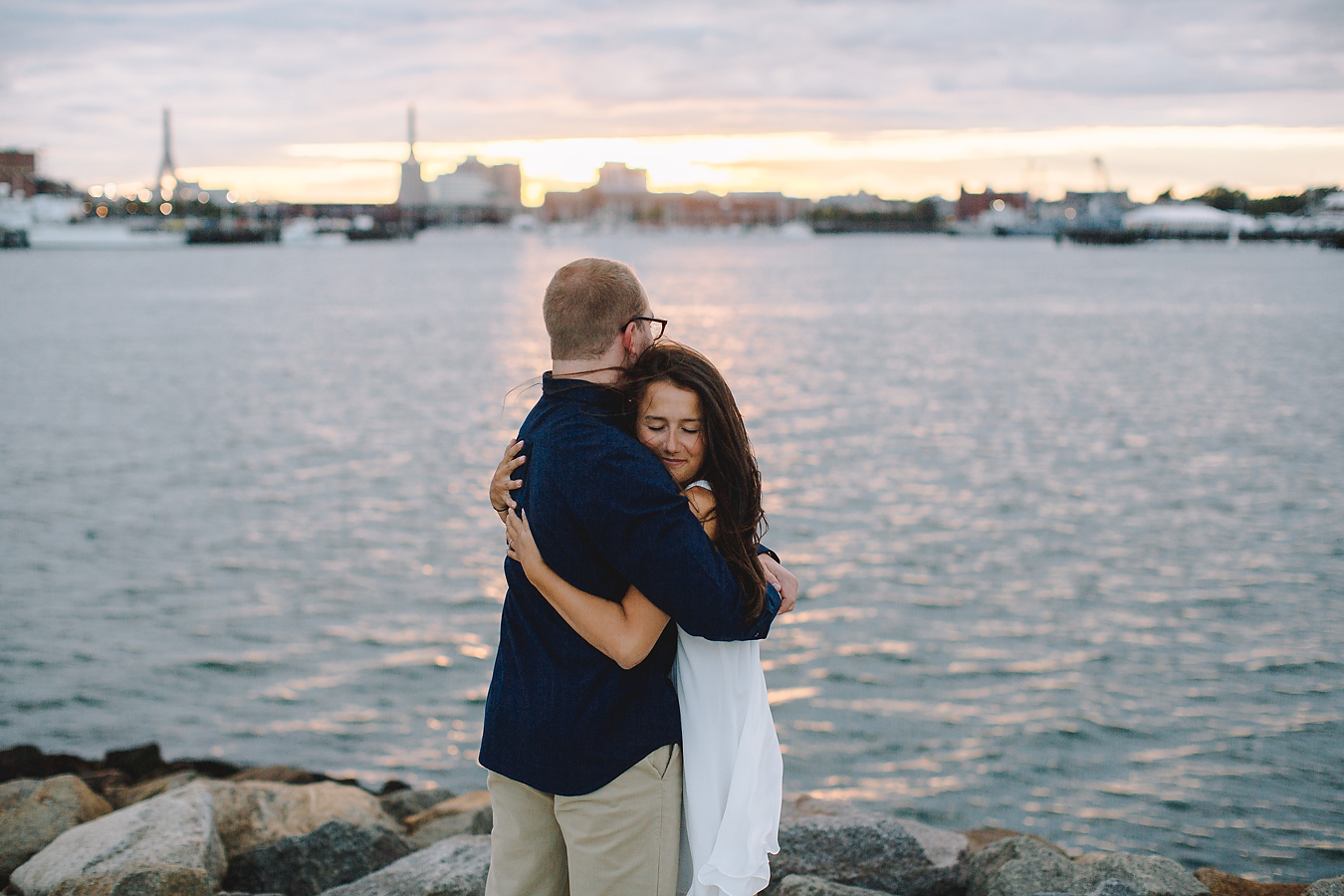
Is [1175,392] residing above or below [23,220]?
below

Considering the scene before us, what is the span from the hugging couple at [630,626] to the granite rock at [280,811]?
3.52m

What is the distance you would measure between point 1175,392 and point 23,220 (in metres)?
154

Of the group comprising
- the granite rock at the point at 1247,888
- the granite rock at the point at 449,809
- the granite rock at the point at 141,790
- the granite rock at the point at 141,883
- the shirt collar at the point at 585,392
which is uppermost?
the shirt collar at the point at 585,392

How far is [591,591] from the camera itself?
2.76 m

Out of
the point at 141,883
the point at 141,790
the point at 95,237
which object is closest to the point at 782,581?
the point at 141,883

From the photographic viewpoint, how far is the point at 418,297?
69.5 metres

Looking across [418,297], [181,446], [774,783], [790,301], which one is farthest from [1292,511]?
[418,297]

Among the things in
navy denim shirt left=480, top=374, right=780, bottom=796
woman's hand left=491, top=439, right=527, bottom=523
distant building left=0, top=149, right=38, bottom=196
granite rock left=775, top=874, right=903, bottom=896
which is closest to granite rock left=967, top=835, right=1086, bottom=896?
granite rock left=775, top=874, right=903, bottom=896

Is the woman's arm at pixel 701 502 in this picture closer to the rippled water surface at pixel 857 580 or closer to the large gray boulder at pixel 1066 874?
the large gray boulder at pixel 1066 874

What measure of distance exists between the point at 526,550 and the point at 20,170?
705 feet

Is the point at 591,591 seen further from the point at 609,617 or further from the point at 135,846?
the point at 135,846

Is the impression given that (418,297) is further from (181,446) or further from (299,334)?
(181,446)

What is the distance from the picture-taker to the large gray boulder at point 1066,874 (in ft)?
15.7

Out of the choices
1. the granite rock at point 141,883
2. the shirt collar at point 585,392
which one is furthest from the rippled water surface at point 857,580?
the shirt collar at point 585,392
